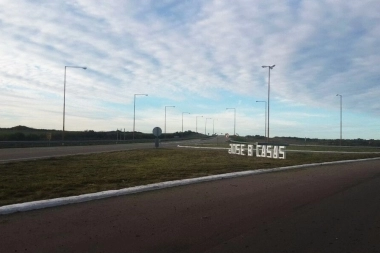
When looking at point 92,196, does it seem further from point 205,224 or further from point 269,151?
point 269,151

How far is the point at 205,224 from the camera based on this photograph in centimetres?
820

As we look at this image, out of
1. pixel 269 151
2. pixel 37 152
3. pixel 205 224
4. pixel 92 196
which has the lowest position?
pixel 205 224

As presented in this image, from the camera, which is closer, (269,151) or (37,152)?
(269,151)

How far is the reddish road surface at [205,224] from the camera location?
22.2ft

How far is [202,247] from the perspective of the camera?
21.8 ft

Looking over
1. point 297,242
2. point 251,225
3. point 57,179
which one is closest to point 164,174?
point 57,179

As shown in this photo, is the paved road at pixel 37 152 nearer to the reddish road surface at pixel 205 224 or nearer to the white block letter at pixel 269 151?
the white block letter at pixel 269 151

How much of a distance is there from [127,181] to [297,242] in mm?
8095

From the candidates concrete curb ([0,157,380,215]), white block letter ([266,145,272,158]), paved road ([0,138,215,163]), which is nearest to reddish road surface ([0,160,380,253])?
concrete curb ([0,157,380,215])

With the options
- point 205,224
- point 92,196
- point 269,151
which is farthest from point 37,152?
point 205,224

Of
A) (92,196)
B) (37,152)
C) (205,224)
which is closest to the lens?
(205,224)

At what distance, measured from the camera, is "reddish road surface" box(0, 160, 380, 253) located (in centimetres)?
676

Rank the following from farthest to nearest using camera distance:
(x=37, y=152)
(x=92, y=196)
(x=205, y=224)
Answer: (x=37, y=152), (x=92, y=196), (x=205, y=224)

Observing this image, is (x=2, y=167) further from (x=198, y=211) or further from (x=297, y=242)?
(x=297, y=242)
